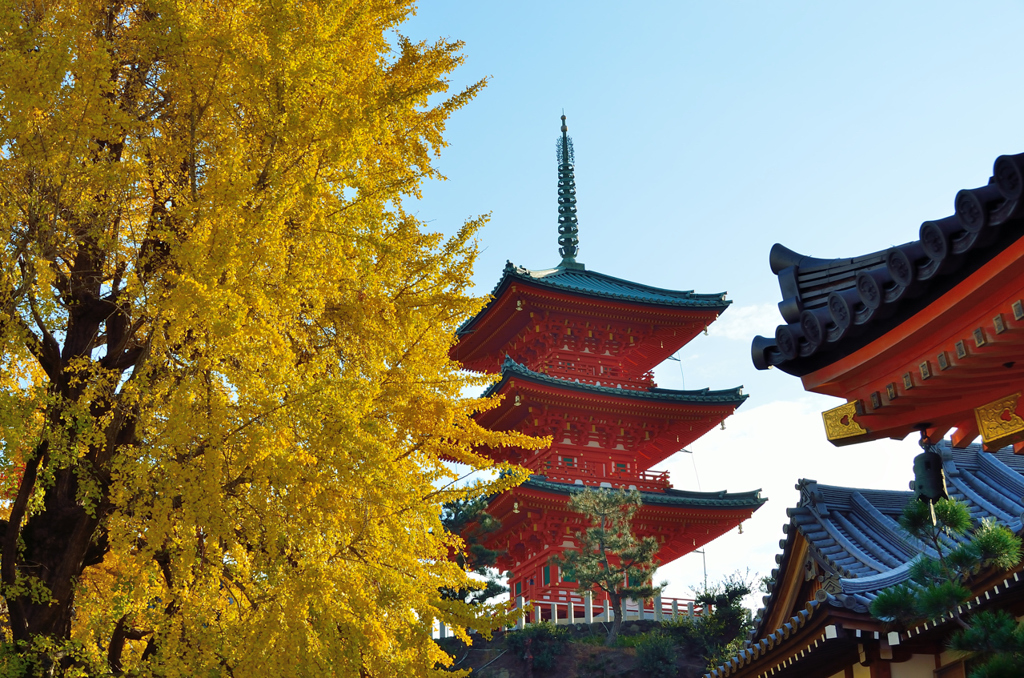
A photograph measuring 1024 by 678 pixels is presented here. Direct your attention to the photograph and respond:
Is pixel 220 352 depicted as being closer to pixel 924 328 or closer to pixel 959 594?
pixel 924 328

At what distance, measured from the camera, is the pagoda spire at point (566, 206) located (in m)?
25.8

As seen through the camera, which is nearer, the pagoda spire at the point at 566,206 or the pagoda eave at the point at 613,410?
the pagoda eave at the point at 613,410

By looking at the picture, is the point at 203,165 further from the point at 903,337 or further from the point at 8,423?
the point at 903,337

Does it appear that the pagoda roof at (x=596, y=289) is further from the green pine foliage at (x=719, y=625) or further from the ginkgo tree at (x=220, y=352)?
the ginkgo tree at (x=220, y=352)

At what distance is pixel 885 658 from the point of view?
738 centimetres

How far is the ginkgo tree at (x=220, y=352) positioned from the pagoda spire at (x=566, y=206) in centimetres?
1990

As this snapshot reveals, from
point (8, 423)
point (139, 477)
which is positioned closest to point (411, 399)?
point (139, 477)

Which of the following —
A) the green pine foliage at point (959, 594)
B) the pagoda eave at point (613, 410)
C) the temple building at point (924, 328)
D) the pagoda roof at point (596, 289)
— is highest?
the pagoda roof at point (596, 289)

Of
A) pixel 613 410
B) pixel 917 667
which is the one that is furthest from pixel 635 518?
pixel 917 667

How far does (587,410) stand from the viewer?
2062 centimetres

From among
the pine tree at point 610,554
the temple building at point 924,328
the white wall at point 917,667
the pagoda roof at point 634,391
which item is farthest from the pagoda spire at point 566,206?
the temple building at point 924,328

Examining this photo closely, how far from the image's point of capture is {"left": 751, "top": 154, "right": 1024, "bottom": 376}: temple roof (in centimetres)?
325

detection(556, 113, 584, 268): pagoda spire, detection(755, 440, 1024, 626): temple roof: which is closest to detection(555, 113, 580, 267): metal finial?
detection(556, 113, 584, 268): pagoda spire

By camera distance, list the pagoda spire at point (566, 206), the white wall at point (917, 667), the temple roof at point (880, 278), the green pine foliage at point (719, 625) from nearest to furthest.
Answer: the temple roof at point (880, 278)
the white wall at point (917, 667)
the green pine foliage at point (719, 625)
the pagoda spire at point (566, 206)
